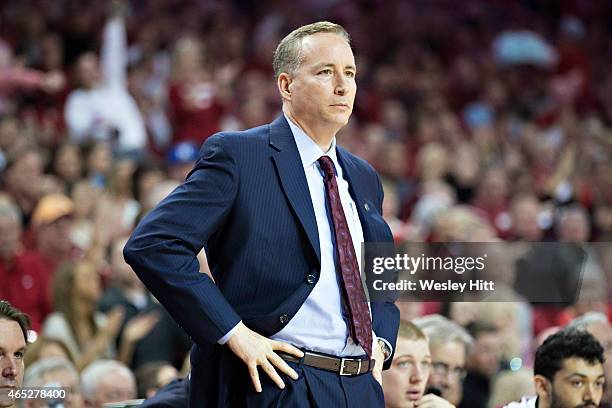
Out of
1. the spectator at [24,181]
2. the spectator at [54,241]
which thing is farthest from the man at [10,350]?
the spectator at [24,181]

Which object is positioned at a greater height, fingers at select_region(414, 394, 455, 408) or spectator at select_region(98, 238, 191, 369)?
spectator at select_region(98, 238, 191, 369)

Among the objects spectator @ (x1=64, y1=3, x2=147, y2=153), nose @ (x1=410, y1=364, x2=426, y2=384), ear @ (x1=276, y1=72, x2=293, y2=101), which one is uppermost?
spectator @ (x1=64, y1=3, x2=147, y2=153)

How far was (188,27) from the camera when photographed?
35.7 feet

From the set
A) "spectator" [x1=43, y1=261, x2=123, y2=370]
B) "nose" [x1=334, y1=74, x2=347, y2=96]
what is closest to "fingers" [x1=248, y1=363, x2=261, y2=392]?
"nose" [x1=334, y1=74, x2=347, y2=96]

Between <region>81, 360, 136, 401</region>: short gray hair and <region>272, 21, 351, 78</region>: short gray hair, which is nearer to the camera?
<region>272, 21, 351, 78</region>: short gray hair

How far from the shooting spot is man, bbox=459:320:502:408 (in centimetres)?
402

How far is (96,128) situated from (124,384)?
4.39 m

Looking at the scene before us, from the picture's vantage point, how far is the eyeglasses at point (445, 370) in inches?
152

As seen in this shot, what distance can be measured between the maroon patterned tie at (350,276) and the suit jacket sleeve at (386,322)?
161mm

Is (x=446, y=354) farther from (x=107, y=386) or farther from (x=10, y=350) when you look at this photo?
(x=10, y=350)

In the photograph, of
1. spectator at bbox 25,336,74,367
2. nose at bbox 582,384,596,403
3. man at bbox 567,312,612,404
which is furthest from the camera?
spectator at bbox 25,336,74,367

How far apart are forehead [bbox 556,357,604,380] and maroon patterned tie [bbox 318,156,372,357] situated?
0.82 metres

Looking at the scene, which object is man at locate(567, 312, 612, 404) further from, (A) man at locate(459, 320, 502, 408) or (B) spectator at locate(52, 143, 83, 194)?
(B) spectator at locate(52, 143, 83, 194)

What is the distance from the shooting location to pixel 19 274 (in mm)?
5922
